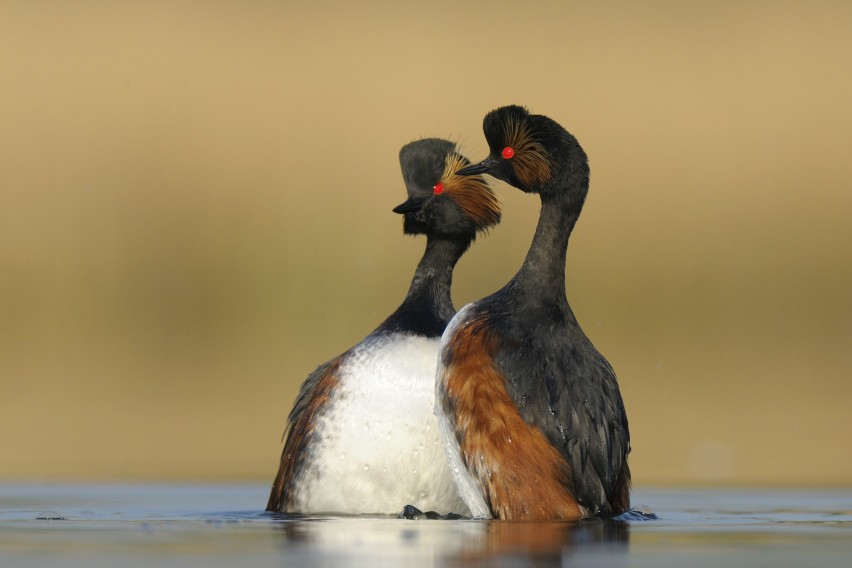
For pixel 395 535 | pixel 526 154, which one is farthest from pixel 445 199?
pixel 395 535

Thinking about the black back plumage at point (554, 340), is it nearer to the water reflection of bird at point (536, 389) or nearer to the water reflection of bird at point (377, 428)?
the water reflection of bird at point (536, 389)

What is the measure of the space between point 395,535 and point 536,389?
1035mm

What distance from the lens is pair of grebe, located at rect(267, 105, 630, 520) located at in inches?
372

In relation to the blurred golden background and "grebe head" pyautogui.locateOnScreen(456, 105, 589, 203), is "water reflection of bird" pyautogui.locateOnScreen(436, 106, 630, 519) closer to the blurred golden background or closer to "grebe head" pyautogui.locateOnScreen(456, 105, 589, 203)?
"grebe head" pyautogui.locateOnScreen(456, 105, 589, 203)

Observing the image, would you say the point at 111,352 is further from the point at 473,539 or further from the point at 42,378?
the point at 473,539

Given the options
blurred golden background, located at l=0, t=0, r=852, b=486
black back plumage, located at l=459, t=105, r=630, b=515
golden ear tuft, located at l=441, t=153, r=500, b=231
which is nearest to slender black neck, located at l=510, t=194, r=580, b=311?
black back plumage, located at l=459, t=105, r=630, b=515

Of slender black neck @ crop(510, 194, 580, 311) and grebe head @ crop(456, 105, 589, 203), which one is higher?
grebe head @ crop(456, 105, 589, 203)

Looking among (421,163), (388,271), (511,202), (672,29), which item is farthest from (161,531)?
(672,29)

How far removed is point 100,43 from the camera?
141 ft

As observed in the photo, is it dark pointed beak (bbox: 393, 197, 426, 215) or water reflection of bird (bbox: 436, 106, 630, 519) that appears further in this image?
dark pointed beak (bbox: 393, 197, 426, 215)

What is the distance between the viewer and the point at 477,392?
9555mm

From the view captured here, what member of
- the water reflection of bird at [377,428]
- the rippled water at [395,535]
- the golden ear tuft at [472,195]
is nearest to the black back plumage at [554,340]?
the rippled water at [395,535]

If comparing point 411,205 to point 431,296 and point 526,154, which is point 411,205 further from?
point 526,154

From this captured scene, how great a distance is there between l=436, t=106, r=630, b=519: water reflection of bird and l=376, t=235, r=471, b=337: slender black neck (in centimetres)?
80
